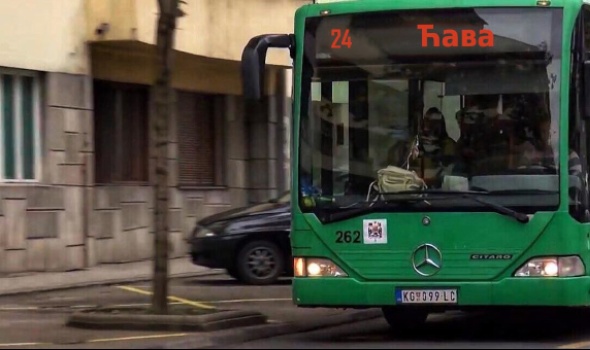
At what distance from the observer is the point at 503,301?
1105 centimetres

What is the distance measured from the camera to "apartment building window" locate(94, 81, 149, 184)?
21.6 metres

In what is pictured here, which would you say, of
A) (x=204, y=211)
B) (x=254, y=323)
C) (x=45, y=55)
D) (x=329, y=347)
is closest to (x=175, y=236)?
(x=204, y=211)

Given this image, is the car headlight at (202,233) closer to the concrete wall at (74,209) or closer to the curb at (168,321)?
the concrete wall at (74,209)

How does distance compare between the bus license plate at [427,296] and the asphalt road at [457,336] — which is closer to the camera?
the bus license plate at [427,296]

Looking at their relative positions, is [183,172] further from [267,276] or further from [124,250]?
[267,276]

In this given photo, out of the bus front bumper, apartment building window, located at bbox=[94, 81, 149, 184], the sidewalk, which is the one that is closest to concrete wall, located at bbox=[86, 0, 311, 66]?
apartment building window, located at bbox=[94, 81, 149, 184]

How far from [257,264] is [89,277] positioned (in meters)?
2.77

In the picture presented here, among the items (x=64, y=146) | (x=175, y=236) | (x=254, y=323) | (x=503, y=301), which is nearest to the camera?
(x=503, y=301)

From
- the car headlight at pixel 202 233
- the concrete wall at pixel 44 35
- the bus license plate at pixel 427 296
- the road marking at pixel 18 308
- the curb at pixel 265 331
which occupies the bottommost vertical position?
the road marking at pixel 18 308

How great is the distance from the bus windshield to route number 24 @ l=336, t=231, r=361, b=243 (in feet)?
0.81

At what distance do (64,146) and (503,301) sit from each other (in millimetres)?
10548

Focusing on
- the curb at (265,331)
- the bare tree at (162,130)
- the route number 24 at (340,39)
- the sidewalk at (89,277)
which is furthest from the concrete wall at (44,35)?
the route number 24 at (340,39)

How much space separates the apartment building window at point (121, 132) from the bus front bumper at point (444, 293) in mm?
10585

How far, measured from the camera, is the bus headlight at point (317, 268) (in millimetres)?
11484
